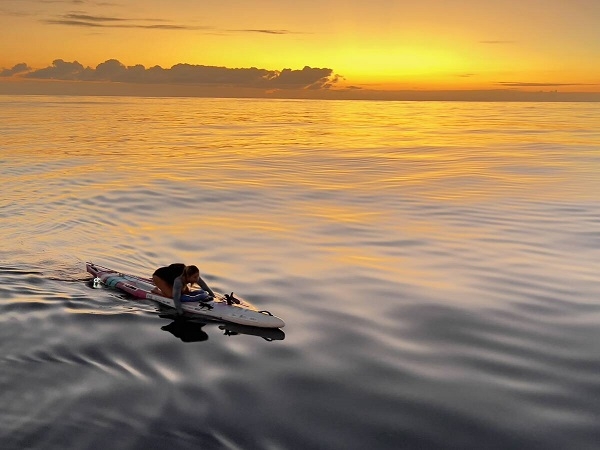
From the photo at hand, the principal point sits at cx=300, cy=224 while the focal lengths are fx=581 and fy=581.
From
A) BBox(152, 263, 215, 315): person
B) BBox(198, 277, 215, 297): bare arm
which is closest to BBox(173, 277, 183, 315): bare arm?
BBox(152, 263, 215, 315): person

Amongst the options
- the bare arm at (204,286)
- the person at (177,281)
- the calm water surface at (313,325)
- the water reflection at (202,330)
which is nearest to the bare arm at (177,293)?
the person at (177,281)

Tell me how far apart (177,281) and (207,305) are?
1.35 meters

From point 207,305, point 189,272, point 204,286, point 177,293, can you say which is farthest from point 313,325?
point 177,293

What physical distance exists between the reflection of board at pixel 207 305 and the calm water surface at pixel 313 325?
55 centimetres

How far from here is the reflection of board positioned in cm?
1906

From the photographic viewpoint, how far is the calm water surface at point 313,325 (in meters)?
13.1

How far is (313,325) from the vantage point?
1945 cm

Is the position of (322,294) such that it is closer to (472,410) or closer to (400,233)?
(472,410)

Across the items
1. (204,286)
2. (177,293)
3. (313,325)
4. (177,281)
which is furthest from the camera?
(204,286)

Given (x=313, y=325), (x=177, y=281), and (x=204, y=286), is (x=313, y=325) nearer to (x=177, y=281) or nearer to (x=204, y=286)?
(x=204, y=286)

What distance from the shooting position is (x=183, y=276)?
20.7m

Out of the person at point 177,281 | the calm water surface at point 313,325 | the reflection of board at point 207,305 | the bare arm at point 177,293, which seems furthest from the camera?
the person at point 177,281

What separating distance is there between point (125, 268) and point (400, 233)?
15506mm

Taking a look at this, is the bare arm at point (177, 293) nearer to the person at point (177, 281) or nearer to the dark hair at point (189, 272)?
the person at point (177, 281)
